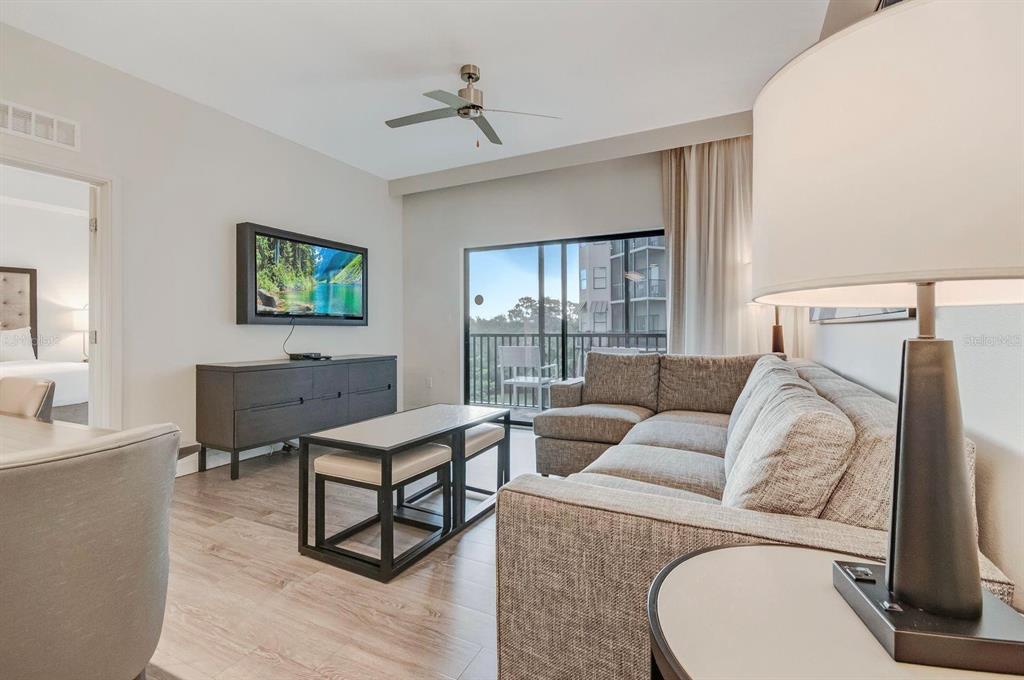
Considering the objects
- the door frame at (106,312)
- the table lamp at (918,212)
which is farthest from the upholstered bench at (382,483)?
the door frame at (106,312)

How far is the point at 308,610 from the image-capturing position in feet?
5.47

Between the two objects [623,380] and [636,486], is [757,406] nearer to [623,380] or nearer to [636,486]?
[636,486]

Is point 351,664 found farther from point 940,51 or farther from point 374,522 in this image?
point 940,51

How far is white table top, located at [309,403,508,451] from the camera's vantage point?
196 cm

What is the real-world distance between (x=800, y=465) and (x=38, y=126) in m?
4.02

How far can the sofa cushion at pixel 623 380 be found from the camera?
339 centimetres

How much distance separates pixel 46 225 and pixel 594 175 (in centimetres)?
512

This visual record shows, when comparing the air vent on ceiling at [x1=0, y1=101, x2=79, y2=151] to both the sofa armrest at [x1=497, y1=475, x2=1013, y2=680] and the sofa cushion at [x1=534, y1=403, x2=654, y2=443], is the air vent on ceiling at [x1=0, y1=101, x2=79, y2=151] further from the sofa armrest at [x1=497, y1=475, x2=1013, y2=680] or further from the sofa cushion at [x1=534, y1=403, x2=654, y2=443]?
the sofa armrest at [x1=497, y1=475, x2=1013, y2=680]

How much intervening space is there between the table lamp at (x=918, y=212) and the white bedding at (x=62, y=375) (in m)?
4.91

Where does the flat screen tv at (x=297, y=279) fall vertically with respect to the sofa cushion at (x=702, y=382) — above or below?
above

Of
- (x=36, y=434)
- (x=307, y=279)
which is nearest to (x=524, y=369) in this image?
(x=307, y=279)

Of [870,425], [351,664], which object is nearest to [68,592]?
[351,664]

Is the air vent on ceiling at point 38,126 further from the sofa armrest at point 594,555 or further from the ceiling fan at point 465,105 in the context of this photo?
the sofa armrest at point 594,555

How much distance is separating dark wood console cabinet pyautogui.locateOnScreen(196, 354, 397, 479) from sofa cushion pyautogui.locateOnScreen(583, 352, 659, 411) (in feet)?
6.97
